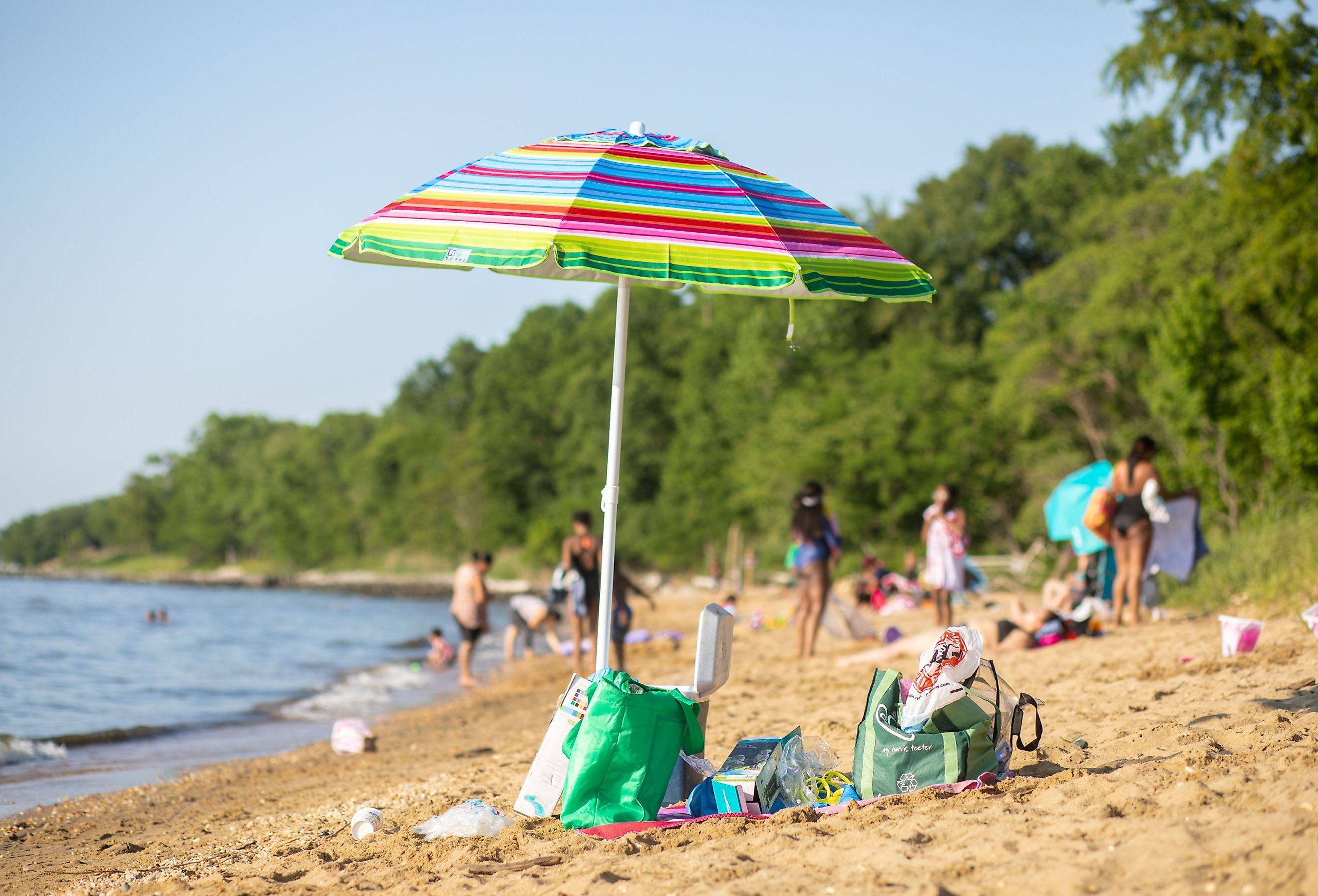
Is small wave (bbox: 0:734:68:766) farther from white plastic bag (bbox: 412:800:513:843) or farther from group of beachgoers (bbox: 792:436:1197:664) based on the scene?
group of beachgoers (bbox: 792:436:1197:664)

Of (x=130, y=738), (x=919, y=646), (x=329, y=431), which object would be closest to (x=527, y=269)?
(x=919, y=646)

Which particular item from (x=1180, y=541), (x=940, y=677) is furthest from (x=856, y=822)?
(x=1180, y=541)

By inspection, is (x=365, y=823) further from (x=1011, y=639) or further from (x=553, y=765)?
(x=1011, y=639)

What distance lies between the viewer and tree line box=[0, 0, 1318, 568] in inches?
618

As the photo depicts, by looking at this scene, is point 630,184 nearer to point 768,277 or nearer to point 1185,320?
point 768,277

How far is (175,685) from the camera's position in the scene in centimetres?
1298

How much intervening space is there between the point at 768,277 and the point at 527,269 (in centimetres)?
82

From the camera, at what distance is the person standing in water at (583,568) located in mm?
9336

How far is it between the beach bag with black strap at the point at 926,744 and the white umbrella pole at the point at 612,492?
1051mm

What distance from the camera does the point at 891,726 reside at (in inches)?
154

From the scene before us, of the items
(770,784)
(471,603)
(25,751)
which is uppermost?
(770,784)

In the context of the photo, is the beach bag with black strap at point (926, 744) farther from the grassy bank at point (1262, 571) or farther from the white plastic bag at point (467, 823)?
the grassy bank at point (1262, 571)

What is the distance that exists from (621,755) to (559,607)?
1017 cm

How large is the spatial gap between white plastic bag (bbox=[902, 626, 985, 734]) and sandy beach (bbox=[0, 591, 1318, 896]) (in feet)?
1.01
